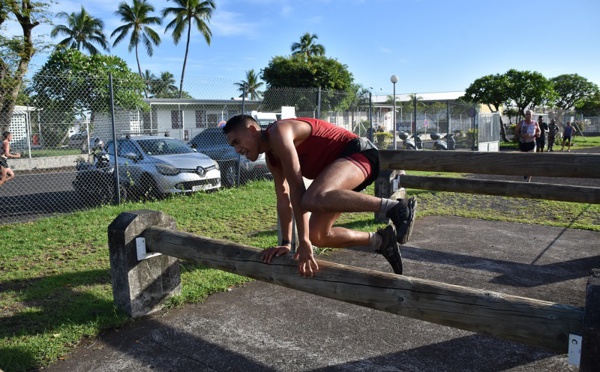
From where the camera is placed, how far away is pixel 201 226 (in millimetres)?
7258

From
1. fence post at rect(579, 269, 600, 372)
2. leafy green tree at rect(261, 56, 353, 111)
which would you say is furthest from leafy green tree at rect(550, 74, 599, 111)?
fence post at rect(579, 269, 600, 372)

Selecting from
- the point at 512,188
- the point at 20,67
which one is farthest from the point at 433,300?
the point at 20,67

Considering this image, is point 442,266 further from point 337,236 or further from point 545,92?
point 545,92

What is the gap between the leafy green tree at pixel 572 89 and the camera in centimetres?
6656

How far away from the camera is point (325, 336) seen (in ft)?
11.8

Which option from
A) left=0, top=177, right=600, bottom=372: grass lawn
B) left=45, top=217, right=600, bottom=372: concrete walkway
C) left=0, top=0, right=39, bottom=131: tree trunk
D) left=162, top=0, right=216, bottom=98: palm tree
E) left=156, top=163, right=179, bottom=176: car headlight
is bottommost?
left=45, top=217, right=600, bottom=372: concrete walkway

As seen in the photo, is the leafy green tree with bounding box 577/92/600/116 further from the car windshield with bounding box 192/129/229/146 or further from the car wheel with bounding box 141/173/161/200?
the car wheel with bounding box 141/173/161/200

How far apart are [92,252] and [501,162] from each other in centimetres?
488

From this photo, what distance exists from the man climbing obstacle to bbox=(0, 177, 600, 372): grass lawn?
5.67 ft

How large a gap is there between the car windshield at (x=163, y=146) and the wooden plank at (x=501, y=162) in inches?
267

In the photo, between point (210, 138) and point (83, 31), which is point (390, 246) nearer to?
point (210, 138)

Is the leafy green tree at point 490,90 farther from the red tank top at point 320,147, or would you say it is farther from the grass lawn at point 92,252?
the red tank top at point 320,147

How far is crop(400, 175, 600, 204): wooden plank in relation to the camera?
213 inches

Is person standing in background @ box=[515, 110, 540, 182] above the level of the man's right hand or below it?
above
